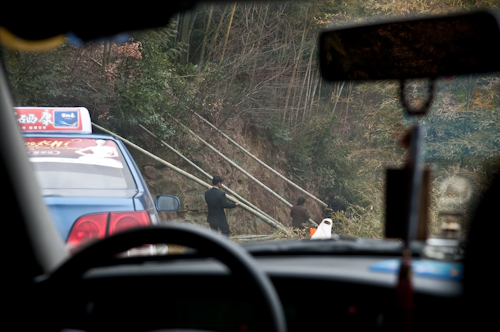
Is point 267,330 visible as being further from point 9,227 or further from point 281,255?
point 9,227

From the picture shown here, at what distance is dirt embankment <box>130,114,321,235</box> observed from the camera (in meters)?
13.0

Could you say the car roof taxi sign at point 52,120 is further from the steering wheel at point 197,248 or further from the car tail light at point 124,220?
the steering wheel at point 197,248

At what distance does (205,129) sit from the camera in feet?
48.6

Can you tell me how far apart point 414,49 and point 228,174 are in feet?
45.4

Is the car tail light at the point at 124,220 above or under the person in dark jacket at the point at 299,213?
above

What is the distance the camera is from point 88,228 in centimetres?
270

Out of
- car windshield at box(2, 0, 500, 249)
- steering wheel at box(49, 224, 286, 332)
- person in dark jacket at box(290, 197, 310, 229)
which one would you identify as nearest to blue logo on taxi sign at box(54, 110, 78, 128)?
steering wheel at box(49, 224, 286, 332)

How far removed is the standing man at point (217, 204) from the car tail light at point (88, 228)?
5998mm

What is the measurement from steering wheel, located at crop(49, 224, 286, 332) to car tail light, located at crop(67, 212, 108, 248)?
171cm

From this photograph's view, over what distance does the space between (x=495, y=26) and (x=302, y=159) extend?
16.9 metres

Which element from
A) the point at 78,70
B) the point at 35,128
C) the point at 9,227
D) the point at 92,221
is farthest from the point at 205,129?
the point at 9,227

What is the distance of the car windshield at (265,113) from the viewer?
10820 mm

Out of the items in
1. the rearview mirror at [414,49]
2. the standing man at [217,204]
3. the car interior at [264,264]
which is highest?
the rearview mirror at [414,49]

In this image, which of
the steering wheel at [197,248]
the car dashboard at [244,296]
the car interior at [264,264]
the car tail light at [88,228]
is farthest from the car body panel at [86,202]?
the steering wheel at [197,248]
